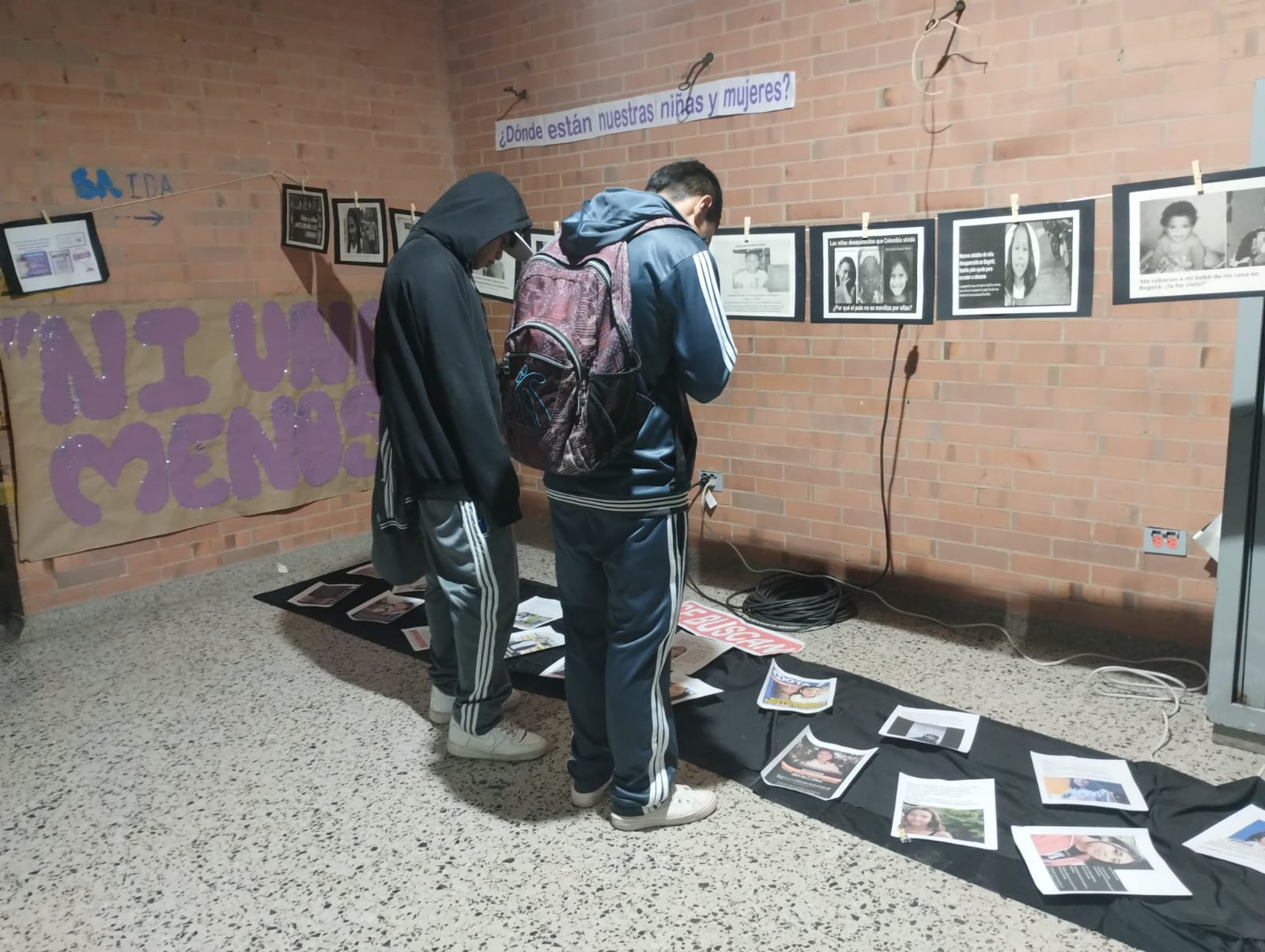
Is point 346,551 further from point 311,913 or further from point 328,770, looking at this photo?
point 311,913

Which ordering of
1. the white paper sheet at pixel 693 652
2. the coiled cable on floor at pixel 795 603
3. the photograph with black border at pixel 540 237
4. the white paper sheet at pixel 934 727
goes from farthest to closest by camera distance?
the photograph with black border at pixel 540 237 < the coiled cable on floor at pixel 795 603 < the white paper sheet at pixel 693 652 < the white paper sheet at pixel 934 727

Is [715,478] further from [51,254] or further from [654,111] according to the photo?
[51,254]

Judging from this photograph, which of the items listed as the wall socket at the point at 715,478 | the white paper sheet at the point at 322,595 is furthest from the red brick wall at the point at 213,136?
the wall socket at the point at 715,478

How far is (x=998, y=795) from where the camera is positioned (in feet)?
7.25

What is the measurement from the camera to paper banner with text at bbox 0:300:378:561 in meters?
3.38

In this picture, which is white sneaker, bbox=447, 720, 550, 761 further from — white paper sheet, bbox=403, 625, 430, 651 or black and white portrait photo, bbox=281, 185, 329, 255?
black and white portrait photo, bbox=281, 185, 329, 255

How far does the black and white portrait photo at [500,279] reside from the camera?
14.4ft

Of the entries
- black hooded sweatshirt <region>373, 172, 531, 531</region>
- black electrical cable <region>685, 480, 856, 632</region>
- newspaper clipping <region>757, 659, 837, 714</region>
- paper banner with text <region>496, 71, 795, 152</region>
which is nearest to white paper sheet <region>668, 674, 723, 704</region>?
newspaper clipping <region>757, 659, 837, 714</region>

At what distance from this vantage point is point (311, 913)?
1918mm

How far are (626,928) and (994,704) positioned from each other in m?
1.39

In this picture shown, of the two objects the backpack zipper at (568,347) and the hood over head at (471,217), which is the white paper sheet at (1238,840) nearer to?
the backpack zipper at (568,347)

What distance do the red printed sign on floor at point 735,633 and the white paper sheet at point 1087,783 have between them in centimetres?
94

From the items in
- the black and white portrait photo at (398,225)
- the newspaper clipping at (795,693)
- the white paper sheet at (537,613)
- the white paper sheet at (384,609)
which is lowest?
the newspaper clipping at (795,693)

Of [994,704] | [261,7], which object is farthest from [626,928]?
[261,7]
